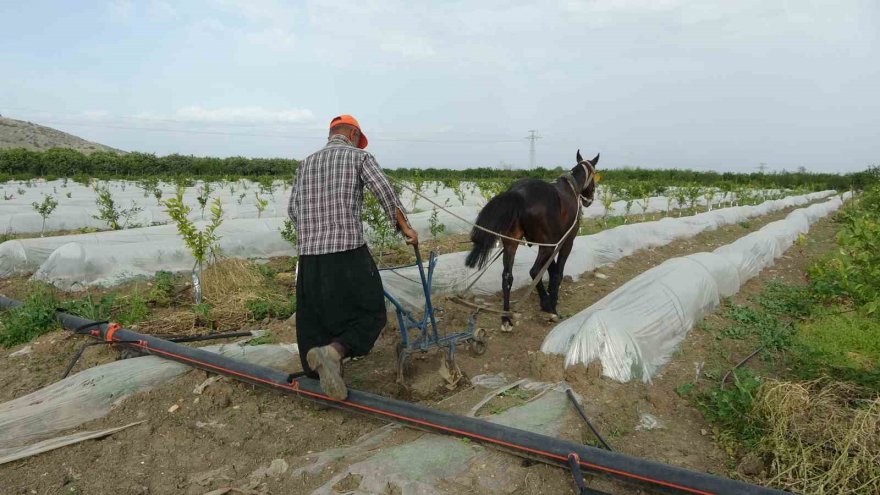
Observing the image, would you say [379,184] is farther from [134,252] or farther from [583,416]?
[134,252]

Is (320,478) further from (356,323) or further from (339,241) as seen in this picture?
(339,241)

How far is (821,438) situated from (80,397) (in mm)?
4296

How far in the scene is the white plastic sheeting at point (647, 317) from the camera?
386 cm

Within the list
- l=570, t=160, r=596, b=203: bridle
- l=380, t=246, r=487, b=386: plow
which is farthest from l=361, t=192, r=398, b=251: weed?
l=380, t=246, r=487, b=386: plow

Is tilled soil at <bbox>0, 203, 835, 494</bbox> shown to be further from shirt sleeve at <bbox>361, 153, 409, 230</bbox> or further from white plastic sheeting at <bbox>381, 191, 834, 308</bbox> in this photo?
shirt sleeve at <bbox>361, 153, 409, 230</bbox>

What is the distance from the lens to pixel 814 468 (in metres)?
2.62

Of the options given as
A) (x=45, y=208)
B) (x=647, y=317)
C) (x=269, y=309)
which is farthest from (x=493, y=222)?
(x=45, y=208)

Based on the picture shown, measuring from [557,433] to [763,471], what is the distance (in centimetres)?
104

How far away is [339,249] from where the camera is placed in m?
3.11

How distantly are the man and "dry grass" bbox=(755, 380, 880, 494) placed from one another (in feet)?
7.31

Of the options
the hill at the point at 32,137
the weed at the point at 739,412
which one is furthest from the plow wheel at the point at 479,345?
the hill at the point at 32,137

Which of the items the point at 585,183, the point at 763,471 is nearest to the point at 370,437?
the point at 763,471

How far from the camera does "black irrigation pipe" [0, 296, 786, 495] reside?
233 centimetres

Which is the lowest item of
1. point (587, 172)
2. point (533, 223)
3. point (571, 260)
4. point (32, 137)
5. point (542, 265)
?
point (571, 260)
